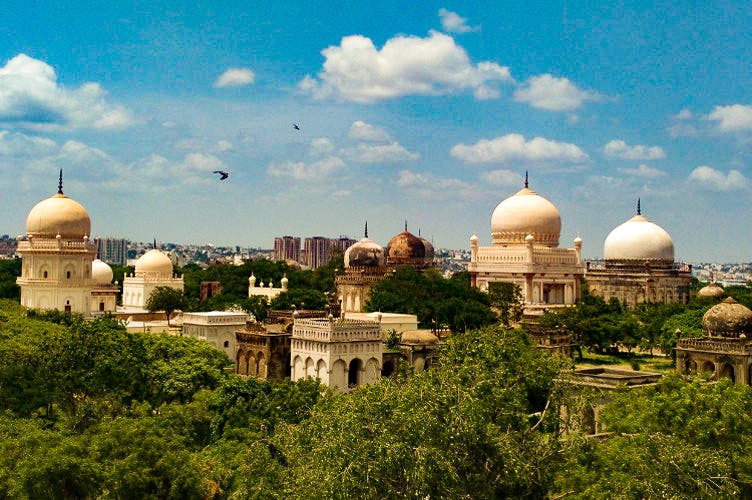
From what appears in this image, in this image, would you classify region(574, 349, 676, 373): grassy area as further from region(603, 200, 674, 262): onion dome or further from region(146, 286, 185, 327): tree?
region(146, 286, 185, 327): tree

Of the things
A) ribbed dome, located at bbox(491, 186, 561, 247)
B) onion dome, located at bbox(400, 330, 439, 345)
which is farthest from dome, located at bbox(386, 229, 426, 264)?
onion dome, located at bbox(400, 330, 439, 345)

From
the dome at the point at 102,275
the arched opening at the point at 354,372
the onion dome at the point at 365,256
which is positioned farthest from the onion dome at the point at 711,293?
the dome at the point at 102,275

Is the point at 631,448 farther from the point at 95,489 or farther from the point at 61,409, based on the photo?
the point at 61,409

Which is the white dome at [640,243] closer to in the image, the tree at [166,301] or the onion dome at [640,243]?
the onion dome at [640,243]

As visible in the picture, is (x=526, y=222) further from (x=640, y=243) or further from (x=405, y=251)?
(x=405, y=251)

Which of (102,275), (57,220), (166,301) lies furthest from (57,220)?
(102,275)

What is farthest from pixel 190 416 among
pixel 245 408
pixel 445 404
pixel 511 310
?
pixel 511 310
